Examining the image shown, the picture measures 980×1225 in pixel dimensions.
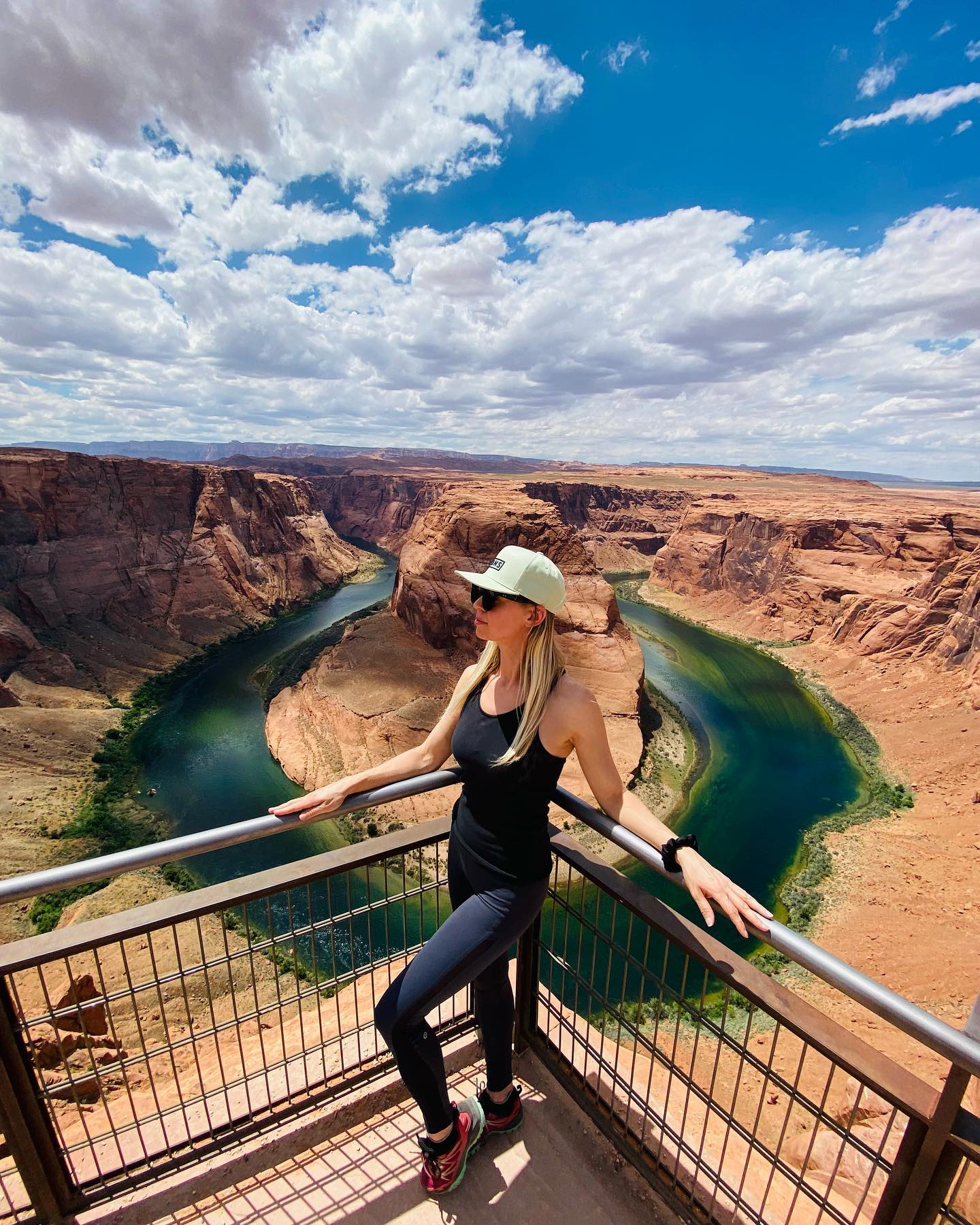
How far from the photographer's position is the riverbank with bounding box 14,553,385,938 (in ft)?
61.8

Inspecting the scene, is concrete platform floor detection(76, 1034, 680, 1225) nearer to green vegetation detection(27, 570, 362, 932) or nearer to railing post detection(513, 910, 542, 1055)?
railing post detection(513, 910, 542, 1055)

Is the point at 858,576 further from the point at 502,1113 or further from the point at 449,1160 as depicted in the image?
the point at 449,1160

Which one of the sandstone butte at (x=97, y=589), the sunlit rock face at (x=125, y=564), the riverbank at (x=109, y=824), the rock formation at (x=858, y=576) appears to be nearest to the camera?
the riverbank at (x=109, y=824)

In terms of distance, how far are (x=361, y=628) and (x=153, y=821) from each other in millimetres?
18591

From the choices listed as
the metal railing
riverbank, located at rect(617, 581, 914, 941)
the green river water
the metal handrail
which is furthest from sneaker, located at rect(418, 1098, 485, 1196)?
riverbank, located at rect(617, 581, 914, 941)

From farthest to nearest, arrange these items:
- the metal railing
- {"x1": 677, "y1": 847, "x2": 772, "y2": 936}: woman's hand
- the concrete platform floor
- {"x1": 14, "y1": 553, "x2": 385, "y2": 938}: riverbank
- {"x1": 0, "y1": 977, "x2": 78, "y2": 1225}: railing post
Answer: {"x1": 14, "y1": 553, "x2": 385, "y2": 938}: riverbank < the concrete platform floor < {"x1": 0, "y1": 977, "x2": 78, "y2": 1225}: railing post < {"x1": 677, "y1": 847, "x2": 772, "y2": 936}: woman's hand < the metal railing

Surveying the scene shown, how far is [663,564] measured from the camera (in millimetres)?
77062

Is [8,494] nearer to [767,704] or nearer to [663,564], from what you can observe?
[767,704]

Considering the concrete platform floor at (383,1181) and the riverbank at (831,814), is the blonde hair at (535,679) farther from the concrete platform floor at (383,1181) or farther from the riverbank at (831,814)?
the riverbank at (831,814)

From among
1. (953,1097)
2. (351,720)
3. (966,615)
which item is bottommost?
(351,720)

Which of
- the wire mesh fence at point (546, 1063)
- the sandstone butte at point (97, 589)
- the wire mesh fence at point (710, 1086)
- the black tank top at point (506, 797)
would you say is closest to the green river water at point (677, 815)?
the sandstone butte at point (97, 589)

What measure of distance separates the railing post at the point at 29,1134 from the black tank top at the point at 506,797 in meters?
2.05

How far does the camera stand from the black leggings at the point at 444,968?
277cm

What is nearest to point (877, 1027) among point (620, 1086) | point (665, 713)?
point (620, 1086)
